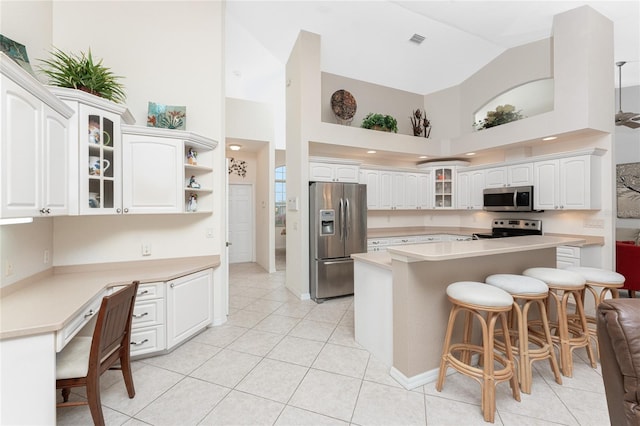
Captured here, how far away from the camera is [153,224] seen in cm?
294

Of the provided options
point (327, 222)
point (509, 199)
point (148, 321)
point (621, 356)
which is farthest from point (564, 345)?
point (148, 321)

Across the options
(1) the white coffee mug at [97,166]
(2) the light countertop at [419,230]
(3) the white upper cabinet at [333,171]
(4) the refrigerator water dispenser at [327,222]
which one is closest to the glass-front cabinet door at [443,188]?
(2) the light countertop at [419,230]

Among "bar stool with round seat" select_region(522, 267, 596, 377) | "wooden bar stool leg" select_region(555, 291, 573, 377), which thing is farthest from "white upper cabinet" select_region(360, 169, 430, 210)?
"wooden bar stool leg" select_region(555, 291, 573, 377)

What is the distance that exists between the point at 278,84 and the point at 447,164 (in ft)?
13.5

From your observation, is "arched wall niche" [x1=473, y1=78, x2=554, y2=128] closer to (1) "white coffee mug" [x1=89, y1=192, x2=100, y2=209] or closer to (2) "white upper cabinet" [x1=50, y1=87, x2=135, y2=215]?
(2) "white upper cabinet" [x1=50, y1=87, x2=135, y2=215]

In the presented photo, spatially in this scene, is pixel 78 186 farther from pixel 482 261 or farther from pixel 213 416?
pixel 482 261

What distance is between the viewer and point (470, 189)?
17.4 ft

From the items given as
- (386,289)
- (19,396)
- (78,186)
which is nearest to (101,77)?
(78,186)

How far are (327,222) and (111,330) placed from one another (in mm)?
2898

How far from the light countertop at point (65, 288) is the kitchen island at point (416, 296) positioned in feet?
6.30

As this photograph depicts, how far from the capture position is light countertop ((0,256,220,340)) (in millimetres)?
1467

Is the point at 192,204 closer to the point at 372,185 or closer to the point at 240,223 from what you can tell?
the point at 372,185

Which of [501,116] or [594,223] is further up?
[501,116]

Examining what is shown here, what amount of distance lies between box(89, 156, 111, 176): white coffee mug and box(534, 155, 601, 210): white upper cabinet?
579 cm
